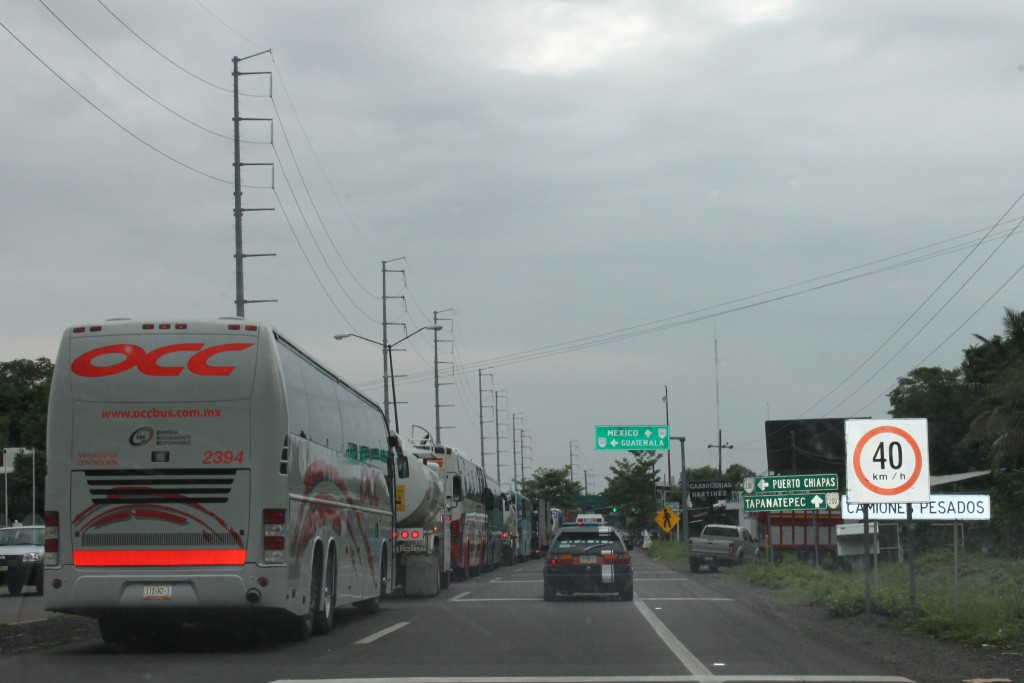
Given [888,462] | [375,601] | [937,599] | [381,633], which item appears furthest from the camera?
[375,601]

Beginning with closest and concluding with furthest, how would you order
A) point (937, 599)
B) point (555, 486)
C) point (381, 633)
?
point (381, 633) < point (937, 599) < point (555, 486)

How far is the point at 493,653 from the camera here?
534 inches

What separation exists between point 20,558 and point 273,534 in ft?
53.3

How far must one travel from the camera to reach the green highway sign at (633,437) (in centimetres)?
5269

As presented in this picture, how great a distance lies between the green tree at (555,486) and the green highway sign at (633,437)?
79665 millimetres

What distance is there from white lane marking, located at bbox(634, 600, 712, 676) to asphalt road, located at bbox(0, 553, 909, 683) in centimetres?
1

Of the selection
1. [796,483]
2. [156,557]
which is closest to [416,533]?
[796,483]

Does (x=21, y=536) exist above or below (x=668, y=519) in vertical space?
above

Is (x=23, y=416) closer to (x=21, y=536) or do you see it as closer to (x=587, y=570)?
(x=21, y=536)

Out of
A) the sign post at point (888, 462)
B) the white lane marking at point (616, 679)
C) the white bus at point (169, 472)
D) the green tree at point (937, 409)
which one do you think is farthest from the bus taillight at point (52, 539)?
the green tree at point (937, 409)

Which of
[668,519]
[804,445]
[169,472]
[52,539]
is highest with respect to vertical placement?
[804,445]

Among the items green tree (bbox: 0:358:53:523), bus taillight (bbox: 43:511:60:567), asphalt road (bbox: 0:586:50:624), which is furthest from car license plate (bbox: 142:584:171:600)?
green tree (bbox: 0:358:53:523)

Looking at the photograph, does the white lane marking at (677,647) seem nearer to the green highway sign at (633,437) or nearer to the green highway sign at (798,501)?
the green highway sign at (798,501)

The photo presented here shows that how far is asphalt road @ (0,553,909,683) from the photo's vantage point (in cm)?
1150
